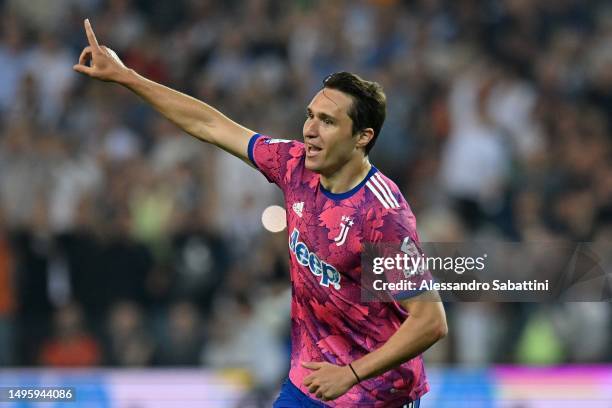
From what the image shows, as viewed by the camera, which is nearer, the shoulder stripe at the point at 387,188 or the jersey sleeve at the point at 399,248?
the jersey sleeve at the point at 399,248

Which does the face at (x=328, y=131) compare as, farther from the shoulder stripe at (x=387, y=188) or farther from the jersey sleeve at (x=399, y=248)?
the jersey sleeve at (x=399, y=248)

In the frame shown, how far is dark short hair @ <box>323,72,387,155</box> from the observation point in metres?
5.47

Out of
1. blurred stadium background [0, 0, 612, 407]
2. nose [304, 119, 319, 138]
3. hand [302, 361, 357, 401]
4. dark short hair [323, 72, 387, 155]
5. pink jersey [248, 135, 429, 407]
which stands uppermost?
blurred stadium background [0, 0, 612, 407]

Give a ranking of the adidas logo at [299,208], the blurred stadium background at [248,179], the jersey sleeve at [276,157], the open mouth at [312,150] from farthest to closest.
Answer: the blurred stadium background at [248,179]
the jersey sleeve at [276,157]
the adidas logo at [299,208]
the open mouth at [312,150]

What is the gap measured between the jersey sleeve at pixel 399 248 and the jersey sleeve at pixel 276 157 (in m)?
0.59

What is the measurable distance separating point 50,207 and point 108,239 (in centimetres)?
93

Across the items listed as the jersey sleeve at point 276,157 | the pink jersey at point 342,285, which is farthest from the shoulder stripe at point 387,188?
the jersey sleeve at point 276,157

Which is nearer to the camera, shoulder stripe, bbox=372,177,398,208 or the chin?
shoulder stripe, bbox=372,177,398,208

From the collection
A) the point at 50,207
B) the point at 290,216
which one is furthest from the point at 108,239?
the point at 290,216

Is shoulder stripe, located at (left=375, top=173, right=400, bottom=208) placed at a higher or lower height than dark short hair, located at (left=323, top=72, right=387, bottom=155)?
lower

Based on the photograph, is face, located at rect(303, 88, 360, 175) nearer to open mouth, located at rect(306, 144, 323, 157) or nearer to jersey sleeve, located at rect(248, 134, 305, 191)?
open mouth, located at rect(306, 144, 323, 157)

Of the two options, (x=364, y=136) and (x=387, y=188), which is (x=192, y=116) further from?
(x=387, y=188)

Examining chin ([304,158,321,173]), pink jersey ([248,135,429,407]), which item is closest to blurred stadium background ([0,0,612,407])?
pink jersey ([248,135,429,407])

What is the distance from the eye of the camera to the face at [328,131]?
17.8 feet
